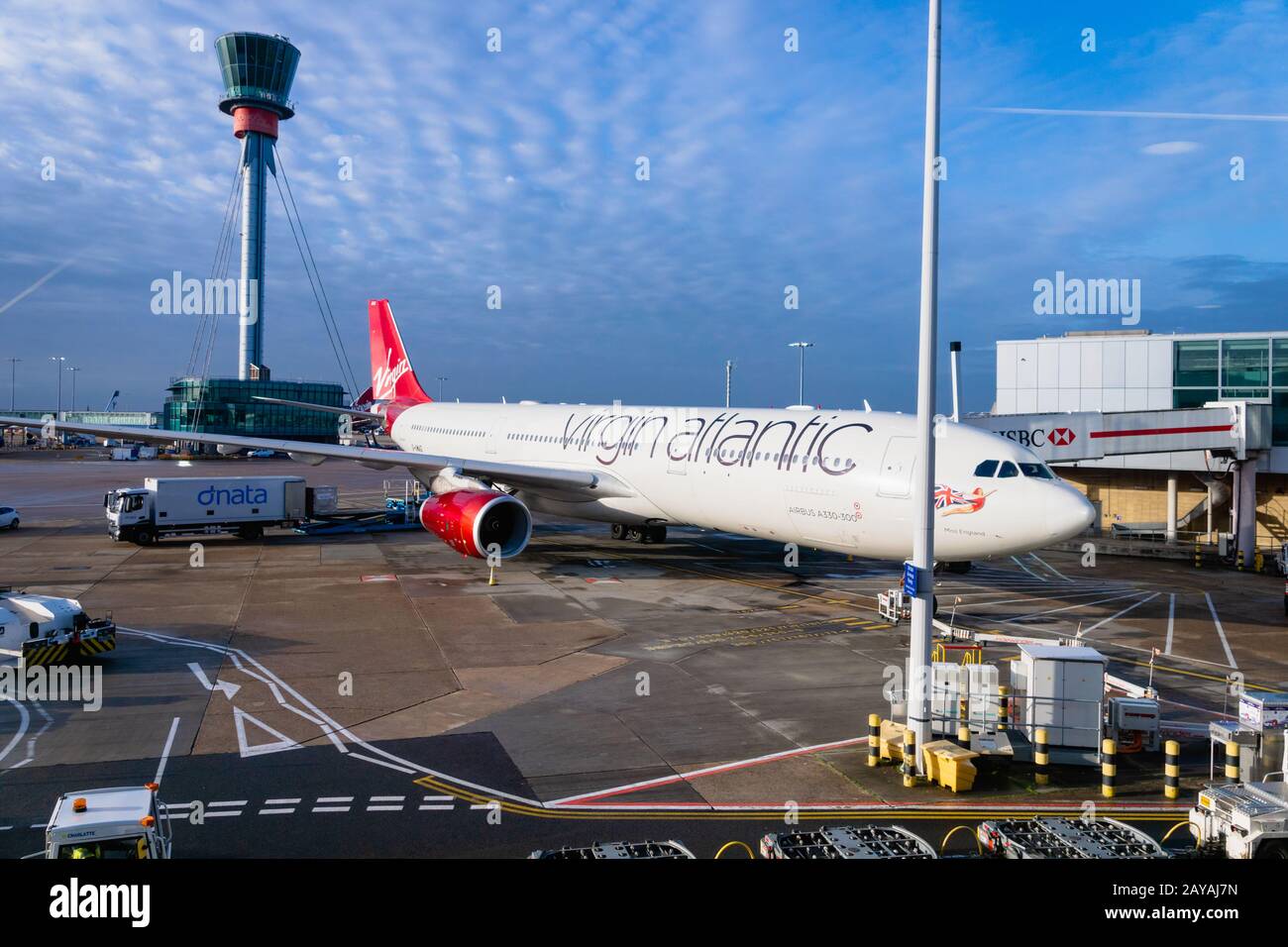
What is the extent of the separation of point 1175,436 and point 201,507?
38.6m

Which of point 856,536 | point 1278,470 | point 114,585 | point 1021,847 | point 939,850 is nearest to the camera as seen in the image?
point 1021,847

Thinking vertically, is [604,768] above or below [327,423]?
below

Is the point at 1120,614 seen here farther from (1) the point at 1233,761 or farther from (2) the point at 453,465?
(2) the point at 453,465

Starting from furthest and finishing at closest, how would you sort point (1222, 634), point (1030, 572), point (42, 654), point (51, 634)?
point (1030, 572) → point (1222, 634) → point (51, 634) → point (42, 654)

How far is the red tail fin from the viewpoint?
175ft

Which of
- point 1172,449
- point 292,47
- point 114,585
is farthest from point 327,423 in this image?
point 1172,449

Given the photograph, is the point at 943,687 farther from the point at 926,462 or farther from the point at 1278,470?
the point at 1278,470

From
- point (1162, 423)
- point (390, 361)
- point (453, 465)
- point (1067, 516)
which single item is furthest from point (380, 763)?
point (390, 361)

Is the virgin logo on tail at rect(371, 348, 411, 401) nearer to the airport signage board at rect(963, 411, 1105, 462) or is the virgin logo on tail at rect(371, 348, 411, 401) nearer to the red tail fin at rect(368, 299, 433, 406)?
the red tail fin at rect(368, 299, 433, 406)

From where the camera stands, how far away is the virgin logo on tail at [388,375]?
54.1m

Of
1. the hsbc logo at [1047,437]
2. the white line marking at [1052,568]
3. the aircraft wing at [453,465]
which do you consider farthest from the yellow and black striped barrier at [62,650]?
the hsbc logo at [1047,437]

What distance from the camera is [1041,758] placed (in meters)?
12.7

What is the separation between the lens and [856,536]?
21.6 m
